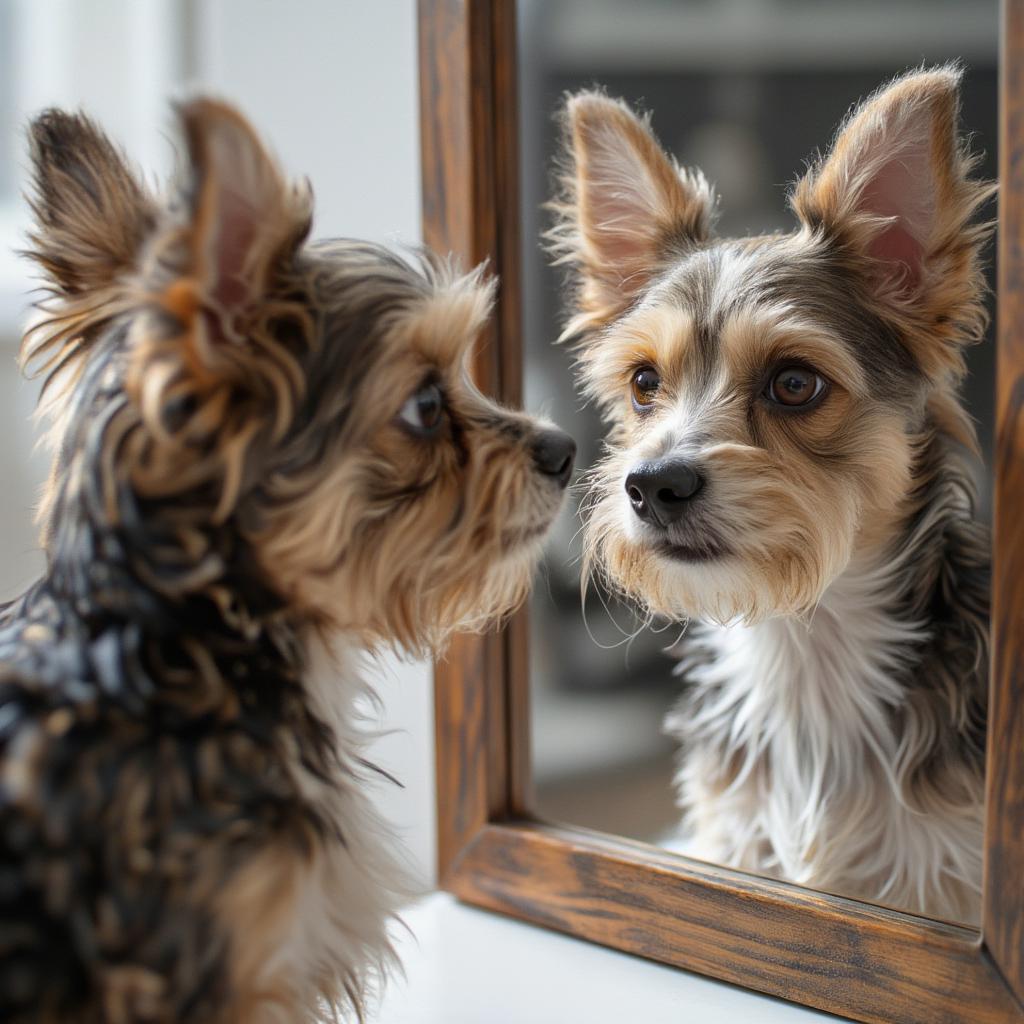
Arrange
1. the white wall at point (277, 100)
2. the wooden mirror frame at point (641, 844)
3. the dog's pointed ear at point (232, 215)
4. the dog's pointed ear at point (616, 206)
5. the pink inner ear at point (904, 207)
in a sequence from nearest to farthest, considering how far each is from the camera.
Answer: the dog's pointed ear at point (232, 215), the wooden mirror frame at point (641, 844), the pink inner ear at point (904, 207), the dog's pointed ear at point (616, 206), the white wall at point (277, 100)

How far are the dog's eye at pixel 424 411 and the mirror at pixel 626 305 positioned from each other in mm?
412

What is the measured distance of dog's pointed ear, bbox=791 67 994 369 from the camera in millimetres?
1029

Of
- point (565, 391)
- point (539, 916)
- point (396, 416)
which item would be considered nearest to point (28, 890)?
point (396, 416)

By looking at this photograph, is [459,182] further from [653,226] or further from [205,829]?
[205,829]

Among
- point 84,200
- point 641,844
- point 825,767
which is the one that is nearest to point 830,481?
point 825,767

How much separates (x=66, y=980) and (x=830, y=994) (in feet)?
2.33

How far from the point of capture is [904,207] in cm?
110

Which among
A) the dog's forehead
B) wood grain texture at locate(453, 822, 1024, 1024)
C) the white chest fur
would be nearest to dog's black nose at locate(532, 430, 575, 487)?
the dog's forehead

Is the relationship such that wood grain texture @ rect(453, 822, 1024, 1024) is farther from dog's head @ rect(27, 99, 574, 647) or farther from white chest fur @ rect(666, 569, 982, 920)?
dog's head @ rect(27, 99, 574, 647)

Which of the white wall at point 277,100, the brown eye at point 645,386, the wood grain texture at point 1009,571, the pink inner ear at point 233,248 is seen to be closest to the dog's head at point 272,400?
the pink inner ear at point 233,248

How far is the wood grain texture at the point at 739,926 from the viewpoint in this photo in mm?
1006

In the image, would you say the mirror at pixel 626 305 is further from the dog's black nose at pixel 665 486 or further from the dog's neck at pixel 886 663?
the dog's black nose at pixel 665 486

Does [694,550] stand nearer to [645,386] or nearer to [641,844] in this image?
[645,386]

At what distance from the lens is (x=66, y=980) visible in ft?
2.32
